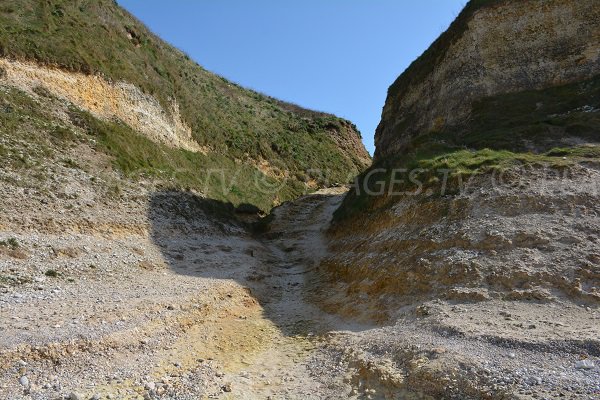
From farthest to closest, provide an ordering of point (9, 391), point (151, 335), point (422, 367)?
1. point (151, 335)
2. point (422, 367)
3. point (9, 391)

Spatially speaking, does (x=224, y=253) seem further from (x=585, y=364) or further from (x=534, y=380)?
(x=585, y=364)

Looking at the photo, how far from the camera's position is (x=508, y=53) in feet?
81.9

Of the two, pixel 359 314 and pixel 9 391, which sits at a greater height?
pixel 359 314

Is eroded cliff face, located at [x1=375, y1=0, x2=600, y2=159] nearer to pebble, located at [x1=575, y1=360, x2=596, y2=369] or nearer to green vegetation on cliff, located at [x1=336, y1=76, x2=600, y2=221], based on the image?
green vegetation on cliff, located at [x1=336, y1=76, x2=600, y2=221]

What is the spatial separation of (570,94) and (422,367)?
Answer: 57.7 feet

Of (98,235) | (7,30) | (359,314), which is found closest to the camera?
(359,314)

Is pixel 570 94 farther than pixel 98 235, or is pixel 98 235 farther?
pixel 570 94

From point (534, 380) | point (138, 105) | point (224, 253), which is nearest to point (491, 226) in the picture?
point (534, 380)

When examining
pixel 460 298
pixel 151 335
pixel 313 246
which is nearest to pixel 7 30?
pixel 313 246

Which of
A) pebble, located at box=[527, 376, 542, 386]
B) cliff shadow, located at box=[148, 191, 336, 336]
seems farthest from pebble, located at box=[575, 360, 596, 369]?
cliff shadow, located at box=[148, 191, 336, 336]

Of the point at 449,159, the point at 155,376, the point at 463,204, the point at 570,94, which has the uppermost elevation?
the point at 570,94

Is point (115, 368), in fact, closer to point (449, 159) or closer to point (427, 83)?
point (449, 159)

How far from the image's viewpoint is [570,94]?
71.3 feet

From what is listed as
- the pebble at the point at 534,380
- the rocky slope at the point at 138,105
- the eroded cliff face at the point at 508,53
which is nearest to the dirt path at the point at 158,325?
the pebble at the point at 534,380
